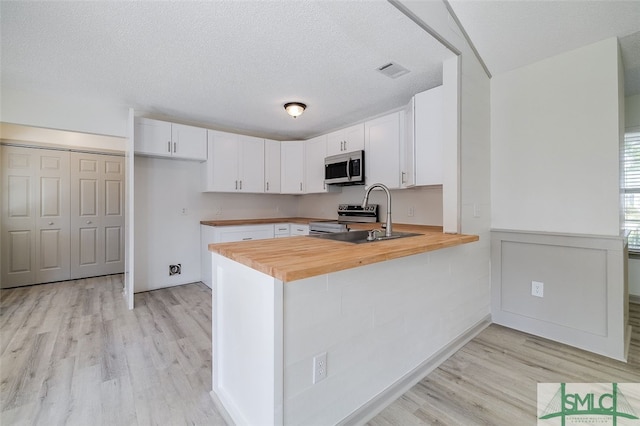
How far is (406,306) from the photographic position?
170 cm

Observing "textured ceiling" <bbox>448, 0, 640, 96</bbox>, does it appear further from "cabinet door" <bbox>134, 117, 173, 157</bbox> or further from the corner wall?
"cabinet door" <bbox>134, 117, 173, 157</bbox>

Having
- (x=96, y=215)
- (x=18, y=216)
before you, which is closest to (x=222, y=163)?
(x=96, y=215)

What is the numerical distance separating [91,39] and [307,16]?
1615 mm

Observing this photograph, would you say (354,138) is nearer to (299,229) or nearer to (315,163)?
(315,163)

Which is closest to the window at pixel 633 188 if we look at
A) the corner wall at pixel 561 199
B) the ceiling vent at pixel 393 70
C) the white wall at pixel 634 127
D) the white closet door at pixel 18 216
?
the white wall at pixel 634 127

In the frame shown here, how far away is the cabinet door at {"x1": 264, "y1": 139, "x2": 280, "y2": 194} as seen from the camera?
4.37 meters

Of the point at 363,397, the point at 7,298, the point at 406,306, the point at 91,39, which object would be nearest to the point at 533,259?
the point at 406,306

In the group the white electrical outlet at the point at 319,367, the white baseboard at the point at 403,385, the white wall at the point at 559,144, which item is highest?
the white wall at the point at 559,144

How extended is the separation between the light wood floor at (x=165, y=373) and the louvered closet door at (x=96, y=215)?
1.60 m

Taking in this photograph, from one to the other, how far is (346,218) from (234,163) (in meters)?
1.87

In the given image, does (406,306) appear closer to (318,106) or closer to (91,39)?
(318,106)

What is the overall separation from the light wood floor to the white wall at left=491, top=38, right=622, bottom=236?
1.06 metres

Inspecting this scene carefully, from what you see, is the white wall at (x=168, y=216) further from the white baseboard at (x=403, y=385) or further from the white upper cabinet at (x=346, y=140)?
the white baseboard at (x=403, y=385)

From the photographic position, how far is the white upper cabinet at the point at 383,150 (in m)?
3.09
